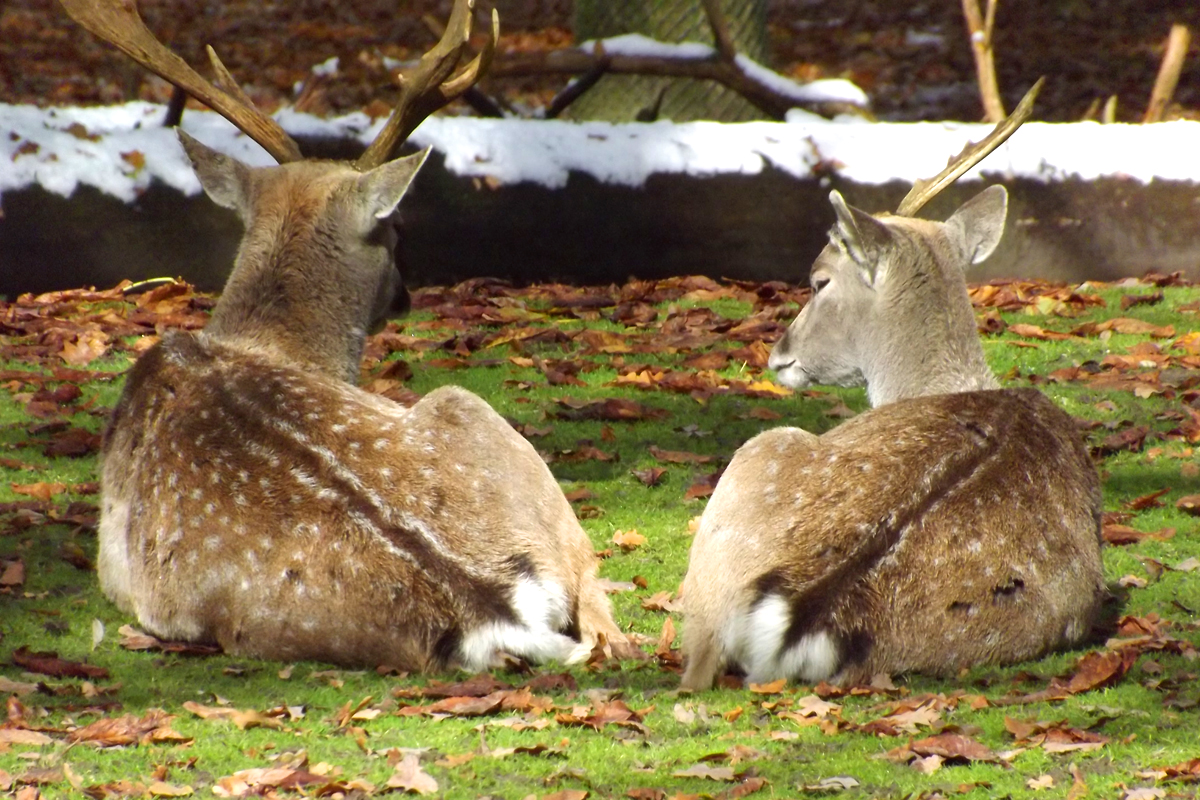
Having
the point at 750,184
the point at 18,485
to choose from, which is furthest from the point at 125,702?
the point at 750,184

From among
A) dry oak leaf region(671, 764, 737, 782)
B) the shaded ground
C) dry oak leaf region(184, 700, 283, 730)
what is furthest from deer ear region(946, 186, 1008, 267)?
the shaded ground

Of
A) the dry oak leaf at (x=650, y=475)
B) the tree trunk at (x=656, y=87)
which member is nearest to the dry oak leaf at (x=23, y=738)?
the dry oak leaf at (x=650, y=475)

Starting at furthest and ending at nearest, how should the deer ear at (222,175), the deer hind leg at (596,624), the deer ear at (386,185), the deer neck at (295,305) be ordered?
1. the deer ear at (222,175)
2. the deer ear at (386,185)
3. the deer neck at (295,305)
4. the deer hind leg at (596,624)

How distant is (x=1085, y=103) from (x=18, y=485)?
1569 centimetres

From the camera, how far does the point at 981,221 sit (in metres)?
6.45

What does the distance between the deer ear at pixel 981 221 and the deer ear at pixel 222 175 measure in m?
2.83

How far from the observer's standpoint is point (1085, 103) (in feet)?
63.2

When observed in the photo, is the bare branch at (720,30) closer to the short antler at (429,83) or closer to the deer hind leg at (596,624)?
the short antler at (429,83)

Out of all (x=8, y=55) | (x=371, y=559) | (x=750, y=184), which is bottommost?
(x=371, y=559)

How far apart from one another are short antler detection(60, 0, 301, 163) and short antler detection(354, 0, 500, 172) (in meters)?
0.36

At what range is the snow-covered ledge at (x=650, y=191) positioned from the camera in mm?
9922

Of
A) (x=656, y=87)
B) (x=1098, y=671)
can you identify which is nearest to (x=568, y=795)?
(x=1098, y=671)

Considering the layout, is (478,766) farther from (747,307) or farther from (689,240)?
(689,240)

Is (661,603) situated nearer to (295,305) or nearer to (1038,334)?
(295,305)
